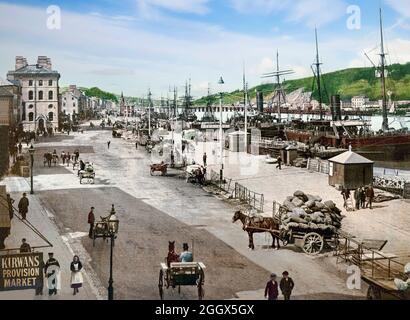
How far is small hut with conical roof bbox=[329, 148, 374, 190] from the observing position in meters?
18.4

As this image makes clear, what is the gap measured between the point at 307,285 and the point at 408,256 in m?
3.31

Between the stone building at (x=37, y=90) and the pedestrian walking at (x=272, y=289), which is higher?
the stone building at (x=37, y=90)

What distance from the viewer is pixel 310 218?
12.6 meters

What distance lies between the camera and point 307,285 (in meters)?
10.1

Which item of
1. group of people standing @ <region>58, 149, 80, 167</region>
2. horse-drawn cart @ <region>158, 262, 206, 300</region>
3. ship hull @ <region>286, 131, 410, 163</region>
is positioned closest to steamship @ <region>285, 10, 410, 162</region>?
ship hull @ <region>286, 131, 410, 163</region>

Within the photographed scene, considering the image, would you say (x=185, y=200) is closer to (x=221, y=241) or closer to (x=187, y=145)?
(x=221, y=241)

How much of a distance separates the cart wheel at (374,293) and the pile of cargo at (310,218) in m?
3.22

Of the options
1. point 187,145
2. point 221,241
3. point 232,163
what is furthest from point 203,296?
point 187,145

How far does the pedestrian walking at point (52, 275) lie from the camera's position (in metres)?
9.48

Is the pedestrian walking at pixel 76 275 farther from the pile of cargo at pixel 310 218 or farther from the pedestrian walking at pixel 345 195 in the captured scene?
the pedestrian walking at pixel 345 195

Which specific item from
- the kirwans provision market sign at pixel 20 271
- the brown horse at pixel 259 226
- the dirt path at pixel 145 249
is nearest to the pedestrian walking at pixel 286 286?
the dirt path at pixel 145 249

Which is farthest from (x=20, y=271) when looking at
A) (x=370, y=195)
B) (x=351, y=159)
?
(x=351, y=159)

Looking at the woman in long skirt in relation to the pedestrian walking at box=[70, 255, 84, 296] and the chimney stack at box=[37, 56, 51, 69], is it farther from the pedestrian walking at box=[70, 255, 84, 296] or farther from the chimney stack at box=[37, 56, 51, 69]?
the chimney stack at box=[37, 56, 51, 69]

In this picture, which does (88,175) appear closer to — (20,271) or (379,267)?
(20,271)
